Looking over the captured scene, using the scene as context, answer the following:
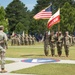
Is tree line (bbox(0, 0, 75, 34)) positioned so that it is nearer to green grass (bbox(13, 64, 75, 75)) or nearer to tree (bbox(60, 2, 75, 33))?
tree (bbox(60, 2, 75, 33))

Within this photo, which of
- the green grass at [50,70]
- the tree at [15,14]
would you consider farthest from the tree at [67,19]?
the green grass at [50,70]

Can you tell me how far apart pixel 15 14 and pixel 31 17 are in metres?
7.17

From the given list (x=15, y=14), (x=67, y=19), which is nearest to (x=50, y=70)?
(x=67, y=19)

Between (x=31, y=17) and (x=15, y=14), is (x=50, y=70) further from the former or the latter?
(x=15, y=14)

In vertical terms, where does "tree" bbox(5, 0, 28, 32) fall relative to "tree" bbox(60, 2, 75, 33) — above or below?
above

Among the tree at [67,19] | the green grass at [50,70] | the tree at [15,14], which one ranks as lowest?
the green grass at [50,70]

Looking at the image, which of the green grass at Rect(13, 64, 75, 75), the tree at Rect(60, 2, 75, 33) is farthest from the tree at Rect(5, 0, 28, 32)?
the green grass at Rect(13, 64, 75, 75)

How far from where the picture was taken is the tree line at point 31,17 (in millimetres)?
75325

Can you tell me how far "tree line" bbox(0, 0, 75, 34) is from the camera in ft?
247

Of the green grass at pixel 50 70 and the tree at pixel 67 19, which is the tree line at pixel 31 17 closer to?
the tree at pixel 67 19

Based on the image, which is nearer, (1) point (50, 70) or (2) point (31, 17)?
(1) point (50, 70)

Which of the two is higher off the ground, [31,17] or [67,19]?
[31,17]

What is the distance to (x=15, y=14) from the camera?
12175 cm

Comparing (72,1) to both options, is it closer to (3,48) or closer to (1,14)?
(1,14)
